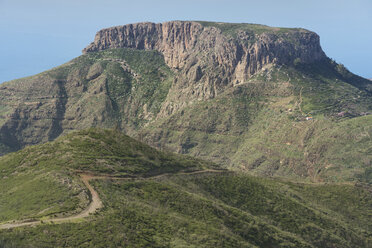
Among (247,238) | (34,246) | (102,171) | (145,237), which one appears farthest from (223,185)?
(34,246)

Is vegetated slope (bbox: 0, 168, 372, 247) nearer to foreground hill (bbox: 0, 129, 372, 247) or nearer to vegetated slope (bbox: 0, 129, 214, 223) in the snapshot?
foreground hill (bbox: 0, 129, 372, 247)

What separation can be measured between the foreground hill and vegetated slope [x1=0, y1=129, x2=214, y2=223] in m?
0.30

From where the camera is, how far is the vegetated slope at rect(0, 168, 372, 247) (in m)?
74.4

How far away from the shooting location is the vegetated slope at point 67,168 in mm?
88688

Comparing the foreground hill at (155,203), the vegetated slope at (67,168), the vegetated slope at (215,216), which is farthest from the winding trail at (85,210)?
the vegetated slope at (215,216)

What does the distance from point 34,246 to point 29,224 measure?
10.7m

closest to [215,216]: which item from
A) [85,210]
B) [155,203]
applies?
[155,203]

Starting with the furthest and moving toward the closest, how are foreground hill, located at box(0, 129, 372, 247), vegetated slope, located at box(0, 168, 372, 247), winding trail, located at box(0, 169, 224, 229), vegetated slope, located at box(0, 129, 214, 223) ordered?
vegetated slope, located at box(0, 129, 214, 223) → foreground hill, located at box(0, 129, 372, 247) → winding trail, located at box(0, 169, 224, 229) → vegetated slope, located at box(0, 168, 372, 247)

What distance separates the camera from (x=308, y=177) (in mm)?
194750

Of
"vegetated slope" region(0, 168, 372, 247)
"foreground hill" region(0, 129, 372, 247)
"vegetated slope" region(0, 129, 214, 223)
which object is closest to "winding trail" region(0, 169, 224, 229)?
"foreground hill" region(0, 129, 372, 247)

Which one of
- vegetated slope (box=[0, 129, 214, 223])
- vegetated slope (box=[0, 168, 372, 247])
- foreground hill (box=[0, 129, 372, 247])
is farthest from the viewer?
vegetated slope (box=[0, 129, 214, 223])

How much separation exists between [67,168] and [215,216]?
144 ft

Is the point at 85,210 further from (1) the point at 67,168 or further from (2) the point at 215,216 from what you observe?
(2) the point at 215,216

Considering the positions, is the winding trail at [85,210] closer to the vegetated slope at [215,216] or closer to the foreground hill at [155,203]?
the foreground hill at [155,203]
